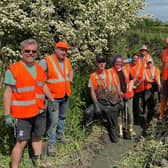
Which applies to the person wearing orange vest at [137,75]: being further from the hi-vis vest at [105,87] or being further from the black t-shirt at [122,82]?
the hi-vis vest at [105,87]

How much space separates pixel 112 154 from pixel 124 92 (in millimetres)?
1447

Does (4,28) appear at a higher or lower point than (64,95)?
higher

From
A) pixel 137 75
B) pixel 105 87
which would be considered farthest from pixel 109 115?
pixel 137 75

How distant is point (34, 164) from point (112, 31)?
5.82 m

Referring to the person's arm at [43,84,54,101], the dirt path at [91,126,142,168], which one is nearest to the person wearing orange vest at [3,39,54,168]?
the person's arm at [43,84,54,101]

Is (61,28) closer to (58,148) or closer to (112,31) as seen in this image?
(112,31)

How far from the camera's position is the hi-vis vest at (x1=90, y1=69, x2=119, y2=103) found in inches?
231

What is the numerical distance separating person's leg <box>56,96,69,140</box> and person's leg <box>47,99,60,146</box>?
22cm

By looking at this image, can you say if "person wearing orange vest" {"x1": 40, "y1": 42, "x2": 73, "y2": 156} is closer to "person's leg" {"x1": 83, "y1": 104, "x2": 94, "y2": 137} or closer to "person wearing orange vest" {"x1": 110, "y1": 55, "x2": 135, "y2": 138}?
"person's leg" {"x1": 83, "y1": 104, "x2": 94, "y2": 137}

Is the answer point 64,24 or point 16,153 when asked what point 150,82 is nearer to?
point 64,24

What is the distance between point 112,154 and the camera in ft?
18.3

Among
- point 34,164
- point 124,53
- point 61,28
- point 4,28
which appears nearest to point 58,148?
point 34,164

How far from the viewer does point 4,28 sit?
839cm

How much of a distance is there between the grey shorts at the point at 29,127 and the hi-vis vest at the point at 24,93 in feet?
0.37
